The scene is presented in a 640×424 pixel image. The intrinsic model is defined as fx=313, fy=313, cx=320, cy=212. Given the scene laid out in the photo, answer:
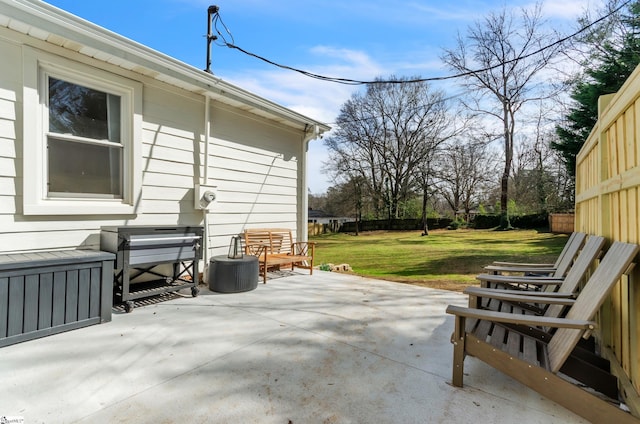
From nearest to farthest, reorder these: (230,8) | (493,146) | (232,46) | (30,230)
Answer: (30,230), (230,8), (232,46), (493,146)

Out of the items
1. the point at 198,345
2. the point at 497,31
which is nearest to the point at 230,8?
the point at 198,345

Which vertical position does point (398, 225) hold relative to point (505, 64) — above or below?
below

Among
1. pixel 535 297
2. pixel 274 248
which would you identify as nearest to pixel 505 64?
pixel 274 248

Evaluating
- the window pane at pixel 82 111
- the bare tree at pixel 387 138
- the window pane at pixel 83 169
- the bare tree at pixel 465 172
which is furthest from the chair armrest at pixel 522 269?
the bare tree at pixel 387 138

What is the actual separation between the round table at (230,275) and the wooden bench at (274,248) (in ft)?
1.56

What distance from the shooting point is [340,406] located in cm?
187

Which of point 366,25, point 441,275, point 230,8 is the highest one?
point 366,25

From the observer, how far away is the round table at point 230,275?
14.2 feet

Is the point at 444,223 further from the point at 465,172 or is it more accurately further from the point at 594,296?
the point at 594,296

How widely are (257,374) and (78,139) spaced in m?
3.37

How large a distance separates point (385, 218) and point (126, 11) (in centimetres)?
2352

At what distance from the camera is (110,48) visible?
3.46 metres

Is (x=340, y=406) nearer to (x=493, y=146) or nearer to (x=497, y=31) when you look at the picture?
(x=497, y=31)

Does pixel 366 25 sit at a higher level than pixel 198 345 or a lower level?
higher
